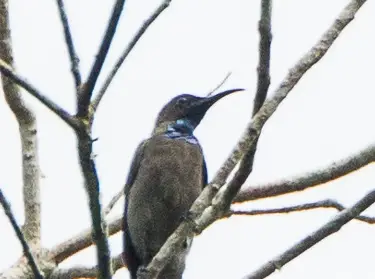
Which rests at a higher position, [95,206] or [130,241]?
[95,206]

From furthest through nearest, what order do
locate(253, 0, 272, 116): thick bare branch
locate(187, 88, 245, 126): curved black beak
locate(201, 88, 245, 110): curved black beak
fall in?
locate(187, 88, 245, 126): curved black beak, locate(201, 88, 245, 110): curved black beak, locate(253, 0, 272, 116): thick bare branch

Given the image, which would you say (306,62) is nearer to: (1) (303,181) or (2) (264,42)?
(2) (264,42)

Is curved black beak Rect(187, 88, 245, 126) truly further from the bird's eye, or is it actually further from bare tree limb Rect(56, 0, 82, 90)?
bare tree limb Rect(56, 0, 82, 90)

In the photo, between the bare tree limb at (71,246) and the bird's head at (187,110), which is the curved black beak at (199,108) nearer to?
the bird's head at (187,110)

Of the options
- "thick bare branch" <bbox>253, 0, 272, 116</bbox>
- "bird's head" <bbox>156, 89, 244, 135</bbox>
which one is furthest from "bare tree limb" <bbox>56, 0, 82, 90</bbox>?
"bird's head" <bbox>156, 89, 244, 135</bbox>

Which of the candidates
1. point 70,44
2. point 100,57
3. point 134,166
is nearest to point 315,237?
point 100,57

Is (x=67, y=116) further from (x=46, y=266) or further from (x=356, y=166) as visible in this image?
(x=46, y=266)
